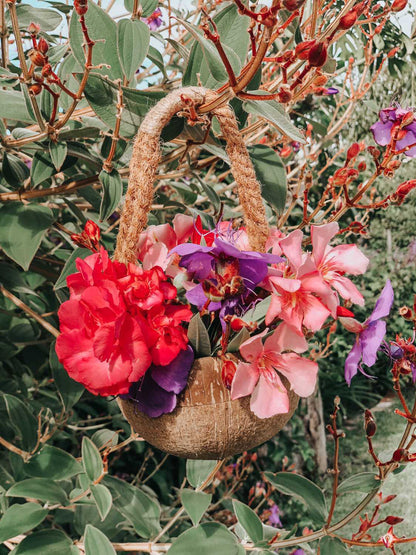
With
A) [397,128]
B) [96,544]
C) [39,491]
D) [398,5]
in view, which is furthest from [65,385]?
[398,5]

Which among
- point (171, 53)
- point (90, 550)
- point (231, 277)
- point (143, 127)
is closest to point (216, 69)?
point (143, 127)

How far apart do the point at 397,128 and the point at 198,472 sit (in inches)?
23.3

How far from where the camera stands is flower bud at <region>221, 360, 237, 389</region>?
54cm

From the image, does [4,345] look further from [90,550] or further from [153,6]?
[153,6]

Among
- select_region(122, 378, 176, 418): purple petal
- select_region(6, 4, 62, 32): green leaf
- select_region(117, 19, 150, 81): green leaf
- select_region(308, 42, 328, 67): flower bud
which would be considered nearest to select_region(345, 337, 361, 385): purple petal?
select_region(122, 378, 176, 418): purple petal

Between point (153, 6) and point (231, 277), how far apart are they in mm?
528

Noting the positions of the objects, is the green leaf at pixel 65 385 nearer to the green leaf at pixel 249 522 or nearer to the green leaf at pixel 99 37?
the green leaf at pixel 249 522

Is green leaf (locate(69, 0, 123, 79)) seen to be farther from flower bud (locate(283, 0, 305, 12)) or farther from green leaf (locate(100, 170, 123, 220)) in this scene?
flower bud (locate(283, 0, 305, 12))

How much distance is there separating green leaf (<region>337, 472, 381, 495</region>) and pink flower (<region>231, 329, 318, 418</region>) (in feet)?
0.70

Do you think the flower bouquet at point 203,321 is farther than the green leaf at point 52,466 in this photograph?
No

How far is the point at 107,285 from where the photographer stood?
0.52 metres

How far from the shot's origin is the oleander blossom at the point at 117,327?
1.71 feet

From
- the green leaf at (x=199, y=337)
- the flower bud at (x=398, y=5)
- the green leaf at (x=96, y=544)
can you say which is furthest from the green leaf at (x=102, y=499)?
the flower bud at (x=398, y=5)

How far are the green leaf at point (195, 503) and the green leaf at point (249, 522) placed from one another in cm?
4
